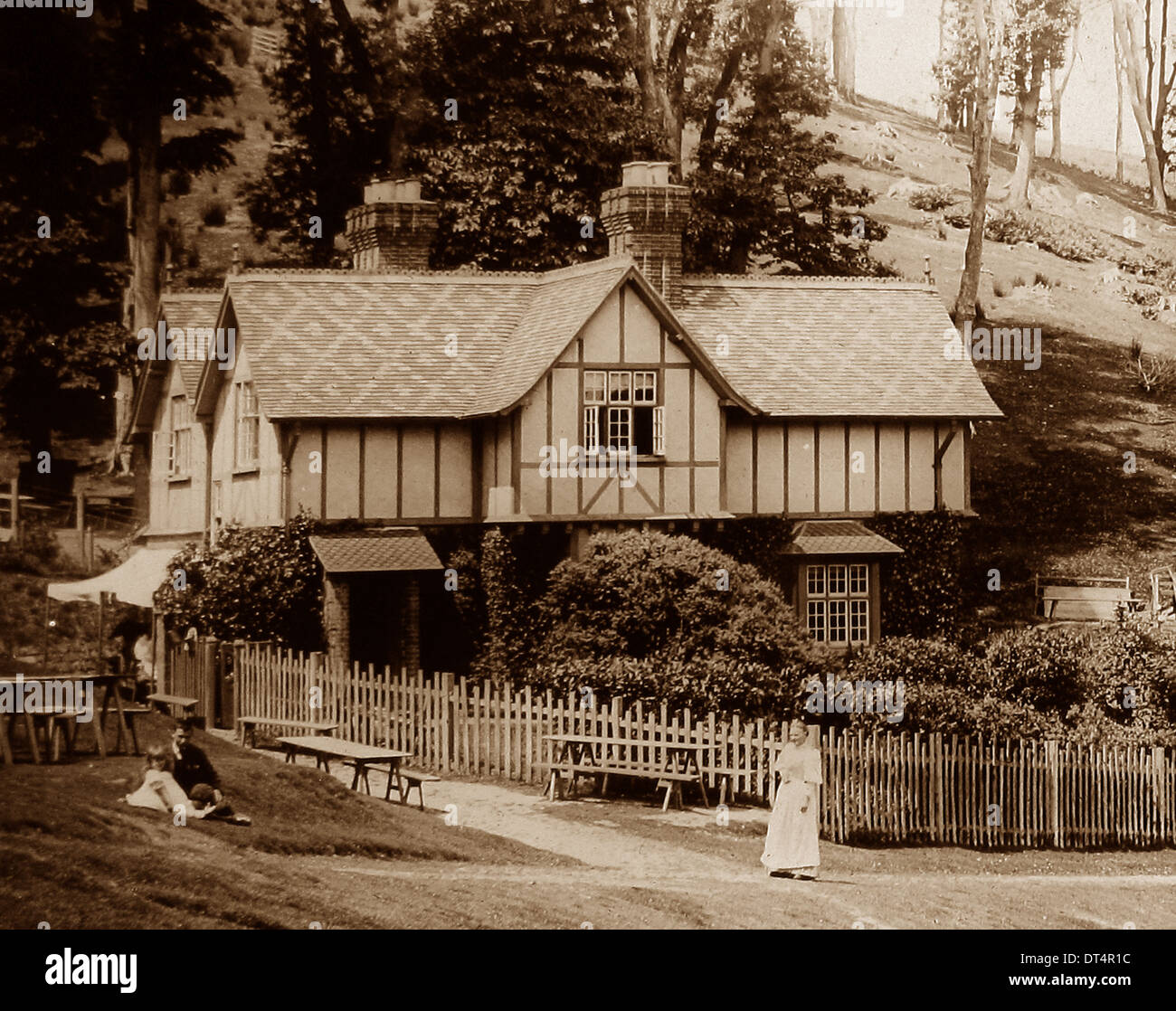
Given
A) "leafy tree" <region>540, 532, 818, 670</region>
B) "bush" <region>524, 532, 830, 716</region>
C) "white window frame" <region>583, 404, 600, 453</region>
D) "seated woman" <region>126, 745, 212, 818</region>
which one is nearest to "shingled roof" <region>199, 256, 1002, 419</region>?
→ "white window frame" <region>583, 404, 600, 453</region>

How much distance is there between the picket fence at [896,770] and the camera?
57.6ft

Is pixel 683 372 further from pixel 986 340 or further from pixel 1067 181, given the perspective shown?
pixel 986 340

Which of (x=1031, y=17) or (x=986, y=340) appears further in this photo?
(x=986, y=340)

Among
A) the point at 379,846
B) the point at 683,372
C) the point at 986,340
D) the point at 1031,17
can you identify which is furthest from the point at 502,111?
the point at 379,846

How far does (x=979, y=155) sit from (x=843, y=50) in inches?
177

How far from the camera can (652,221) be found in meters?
26.0

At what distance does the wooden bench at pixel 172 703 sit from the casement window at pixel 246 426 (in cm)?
439

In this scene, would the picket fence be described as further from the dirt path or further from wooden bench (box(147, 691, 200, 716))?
wooden bench (box(147, 691, 200, 716))

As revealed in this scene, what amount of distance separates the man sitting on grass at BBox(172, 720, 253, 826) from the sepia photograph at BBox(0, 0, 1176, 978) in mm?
39

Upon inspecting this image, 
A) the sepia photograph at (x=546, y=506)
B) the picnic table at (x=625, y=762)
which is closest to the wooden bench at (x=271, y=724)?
the sepia photograph at (x=546, y=506)

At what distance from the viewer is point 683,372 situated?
24.3m

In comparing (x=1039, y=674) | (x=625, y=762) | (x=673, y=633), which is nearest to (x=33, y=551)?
(x=673, y=633)

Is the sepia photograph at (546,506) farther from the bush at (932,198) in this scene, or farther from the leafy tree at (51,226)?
the bush at (932,198)

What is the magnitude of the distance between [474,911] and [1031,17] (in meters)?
21.9
